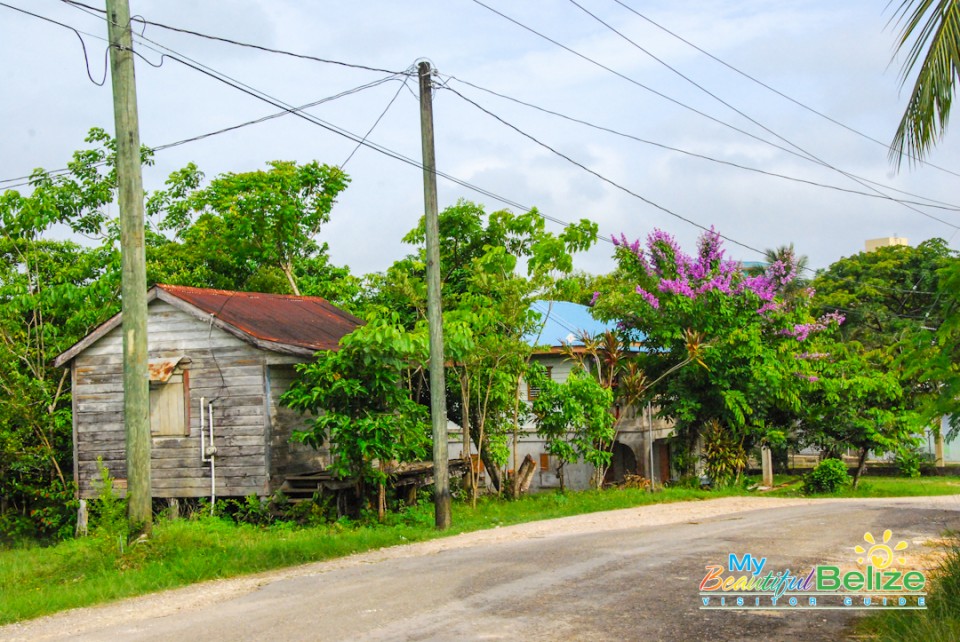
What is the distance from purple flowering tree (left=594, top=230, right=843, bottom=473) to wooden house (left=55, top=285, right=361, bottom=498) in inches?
406

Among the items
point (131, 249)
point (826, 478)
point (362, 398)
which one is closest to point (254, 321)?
point (362, 398)

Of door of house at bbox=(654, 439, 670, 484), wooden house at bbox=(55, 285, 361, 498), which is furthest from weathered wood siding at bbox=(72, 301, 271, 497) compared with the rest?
door of house at bbox=(654, 439, 670, 484)

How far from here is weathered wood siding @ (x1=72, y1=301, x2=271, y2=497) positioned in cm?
1838

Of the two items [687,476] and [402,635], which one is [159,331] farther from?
[687,476]

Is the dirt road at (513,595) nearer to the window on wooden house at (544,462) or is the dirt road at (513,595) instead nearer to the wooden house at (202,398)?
the wooden house at (202,398)

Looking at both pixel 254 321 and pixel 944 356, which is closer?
pixel 944 356

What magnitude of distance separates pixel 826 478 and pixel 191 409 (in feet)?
57.7

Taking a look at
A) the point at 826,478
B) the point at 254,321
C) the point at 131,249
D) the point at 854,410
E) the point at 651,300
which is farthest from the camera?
the point at 854,410

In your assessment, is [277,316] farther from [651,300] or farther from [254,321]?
[651,300]

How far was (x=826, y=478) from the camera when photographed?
88.9 feet

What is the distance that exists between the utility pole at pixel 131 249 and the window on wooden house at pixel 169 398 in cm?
651

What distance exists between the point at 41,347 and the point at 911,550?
18.7 meters

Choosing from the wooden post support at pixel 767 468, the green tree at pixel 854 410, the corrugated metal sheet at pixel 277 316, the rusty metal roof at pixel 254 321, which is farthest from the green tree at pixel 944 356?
the wooden post support at pixel 767 468

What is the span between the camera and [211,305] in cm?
1922
